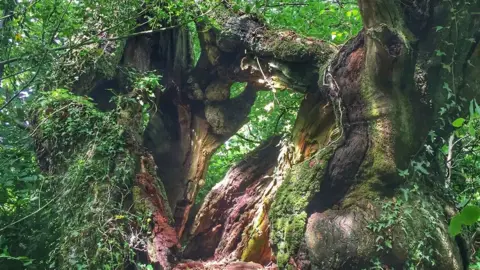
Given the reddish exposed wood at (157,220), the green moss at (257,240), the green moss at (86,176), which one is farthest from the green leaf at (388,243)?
the green moss at (86,176)

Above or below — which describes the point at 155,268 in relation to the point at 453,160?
below

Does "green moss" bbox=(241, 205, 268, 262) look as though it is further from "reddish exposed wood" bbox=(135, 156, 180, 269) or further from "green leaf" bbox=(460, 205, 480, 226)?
"green leaf" bbox=(460, 205, 480, 226)

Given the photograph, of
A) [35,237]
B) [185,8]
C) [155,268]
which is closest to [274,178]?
[155,268]

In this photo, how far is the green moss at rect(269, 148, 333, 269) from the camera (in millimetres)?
3580

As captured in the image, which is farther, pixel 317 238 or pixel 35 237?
pixel 35 237

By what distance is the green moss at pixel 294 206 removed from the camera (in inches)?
141

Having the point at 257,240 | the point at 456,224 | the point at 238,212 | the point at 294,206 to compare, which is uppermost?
the point at 238,212

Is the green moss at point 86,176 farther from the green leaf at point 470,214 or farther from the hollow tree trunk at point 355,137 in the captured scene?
the green leaf at point 470,214

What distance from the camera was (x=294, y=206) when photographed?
3.73 m

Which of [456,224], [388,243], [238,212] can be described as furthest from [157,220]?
[456,224]

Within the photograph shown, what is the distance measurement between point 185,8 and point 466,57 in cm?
292

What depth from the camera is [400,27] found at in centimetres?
347

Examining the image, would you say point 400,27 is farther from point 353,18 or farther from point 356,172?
point 353,18

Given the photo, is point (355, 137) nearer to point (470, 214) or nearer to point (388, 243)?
point (388, 243)
